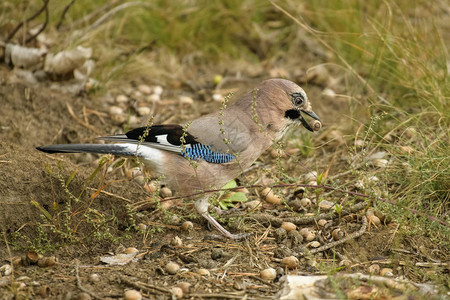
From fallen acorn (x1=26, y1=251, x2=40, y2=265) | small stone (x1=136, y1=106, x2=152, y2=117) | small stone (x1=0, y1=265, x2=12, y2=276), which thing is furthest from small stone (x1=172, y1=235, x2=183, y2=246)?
small stone (x1=136, y1=106, x2=152, y2=117)

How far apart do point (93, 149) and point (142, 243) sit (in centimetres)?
63

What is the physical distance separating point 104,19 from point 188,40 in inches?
39.5

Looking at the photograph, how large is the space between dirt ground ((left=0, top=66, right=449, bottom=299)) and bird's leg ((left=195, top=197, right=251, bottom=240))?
56mm

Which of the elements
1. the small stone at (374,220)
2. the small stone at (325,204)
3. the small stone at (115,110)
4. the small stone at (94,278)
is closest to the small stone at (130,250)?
the small stone at (94,278)

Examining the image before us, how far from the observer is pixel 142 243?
11.1 ft

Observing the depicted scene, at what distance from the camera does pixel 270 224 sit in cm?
A: 367

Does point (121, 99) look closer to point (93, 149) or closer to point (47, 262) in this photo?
point (93, 149)

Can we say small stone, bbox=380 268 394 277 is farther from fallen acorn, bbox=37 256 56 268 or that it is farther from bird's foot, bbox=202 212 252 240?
fallen acorn, bbox=37 256 56 268

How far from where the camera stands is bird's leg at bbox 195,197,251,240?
353cm

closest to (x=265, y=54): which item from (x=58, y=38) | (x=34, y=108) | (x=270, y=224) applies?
(x=58, y=38)

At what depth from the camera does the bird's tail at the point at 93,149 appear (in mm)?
3279

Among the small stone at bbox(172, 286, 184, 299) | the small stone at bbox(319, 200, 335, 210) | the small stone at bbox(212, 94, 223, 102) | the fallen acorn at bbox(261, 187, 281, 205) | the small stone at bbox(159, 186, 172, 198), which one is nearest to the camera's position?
the small stone at bbox(172, 286, 184, 299)

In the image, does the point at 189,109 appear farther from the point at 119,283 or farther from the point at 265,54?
the point at 119,283

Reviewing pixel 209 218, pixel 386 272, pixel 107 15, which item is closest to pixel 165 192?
pixel 209 218
